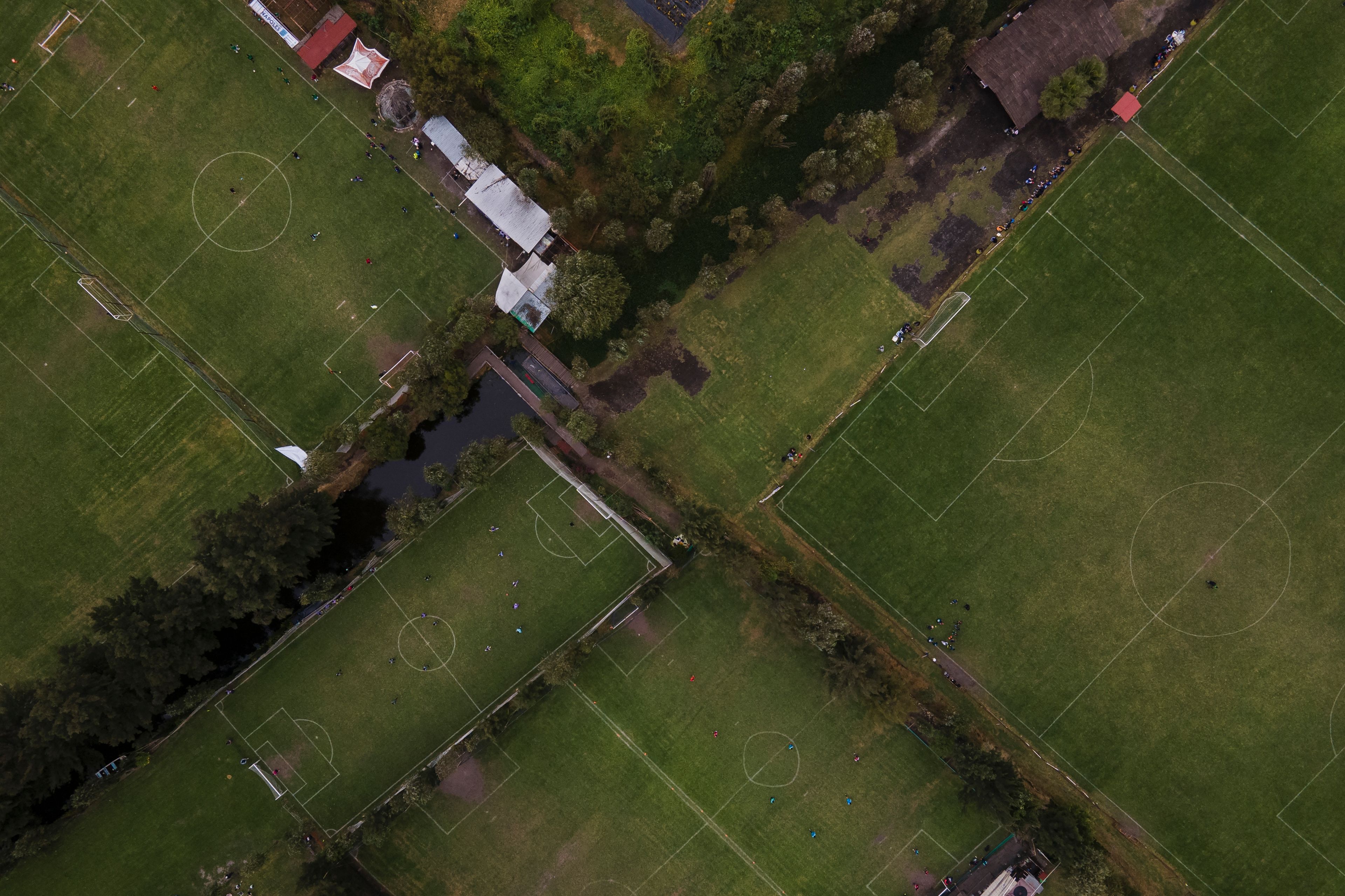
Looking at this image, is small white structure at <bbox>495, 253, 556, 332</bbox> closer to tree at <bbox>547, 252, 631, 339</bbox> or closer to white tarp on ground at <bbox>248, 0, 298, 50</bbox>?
tree at <bbox>547, 252, 631, 339</bbox>

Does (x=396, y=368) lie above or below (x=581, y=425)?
above

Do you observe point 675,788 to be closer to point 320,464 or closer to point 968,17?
point 320,464

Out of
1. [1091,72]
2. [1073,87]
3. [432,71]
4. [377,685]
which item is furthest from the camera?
[377,685]

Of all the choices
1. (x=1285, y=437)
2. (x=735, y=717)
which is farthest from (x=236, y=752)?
(x=1285, y=437)

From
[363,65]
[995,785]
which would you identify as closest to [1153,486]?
[995,785]

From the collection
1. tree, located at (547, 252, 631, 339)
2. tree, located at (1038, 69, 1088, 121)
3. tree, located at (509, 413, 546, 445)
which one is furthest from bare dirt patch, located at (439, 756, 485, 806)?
tree, located at (1038, 69, 1088, 121)

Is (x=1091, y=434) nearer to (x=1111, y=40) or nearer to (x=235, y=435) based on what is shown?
(x=1111, y=40)
